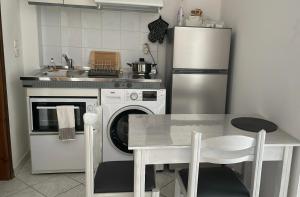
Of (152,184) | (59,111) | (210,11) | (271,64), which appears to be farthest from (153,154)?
(210,11)

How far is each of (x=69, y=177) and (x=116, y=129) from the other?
65cm

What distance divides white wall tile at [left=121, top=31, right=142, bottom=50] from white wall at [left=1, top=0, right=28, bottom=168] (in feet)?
3.67

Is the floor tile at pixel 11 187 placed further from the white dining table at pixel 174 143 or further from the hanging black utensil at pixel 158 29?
the hanging black utensil at pixel 158 29

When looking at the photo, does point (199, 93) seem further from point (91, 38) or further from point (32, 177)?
point (32, 177)

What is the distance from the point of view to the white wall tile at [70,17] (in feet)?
9.76

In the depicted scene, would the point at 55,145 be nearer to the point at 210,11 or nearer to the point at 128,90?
the point at 128,90

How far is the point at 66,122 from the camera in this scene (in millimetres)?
2471

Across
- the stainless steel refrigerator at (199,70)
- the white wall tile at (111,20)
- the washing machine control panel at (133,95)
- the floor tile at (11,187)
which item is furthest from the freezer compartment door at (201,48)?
the floor tile at (11,187)

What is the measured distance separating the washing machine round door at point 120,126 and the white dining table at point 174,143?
2.49 ft

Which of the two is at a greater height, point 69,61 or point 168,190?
point 69,61

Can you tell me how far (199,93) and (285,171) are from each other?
4.13ft

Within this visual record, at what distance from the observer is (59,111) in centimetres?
244

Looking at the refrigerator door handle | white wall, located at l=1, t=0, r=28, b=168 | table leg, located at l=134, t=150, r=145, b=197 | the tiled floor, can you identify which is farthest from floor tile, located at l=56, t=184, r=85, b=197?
the refrigerator door handle

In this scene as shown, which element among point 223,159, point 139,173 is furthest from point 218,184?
point 139,173
